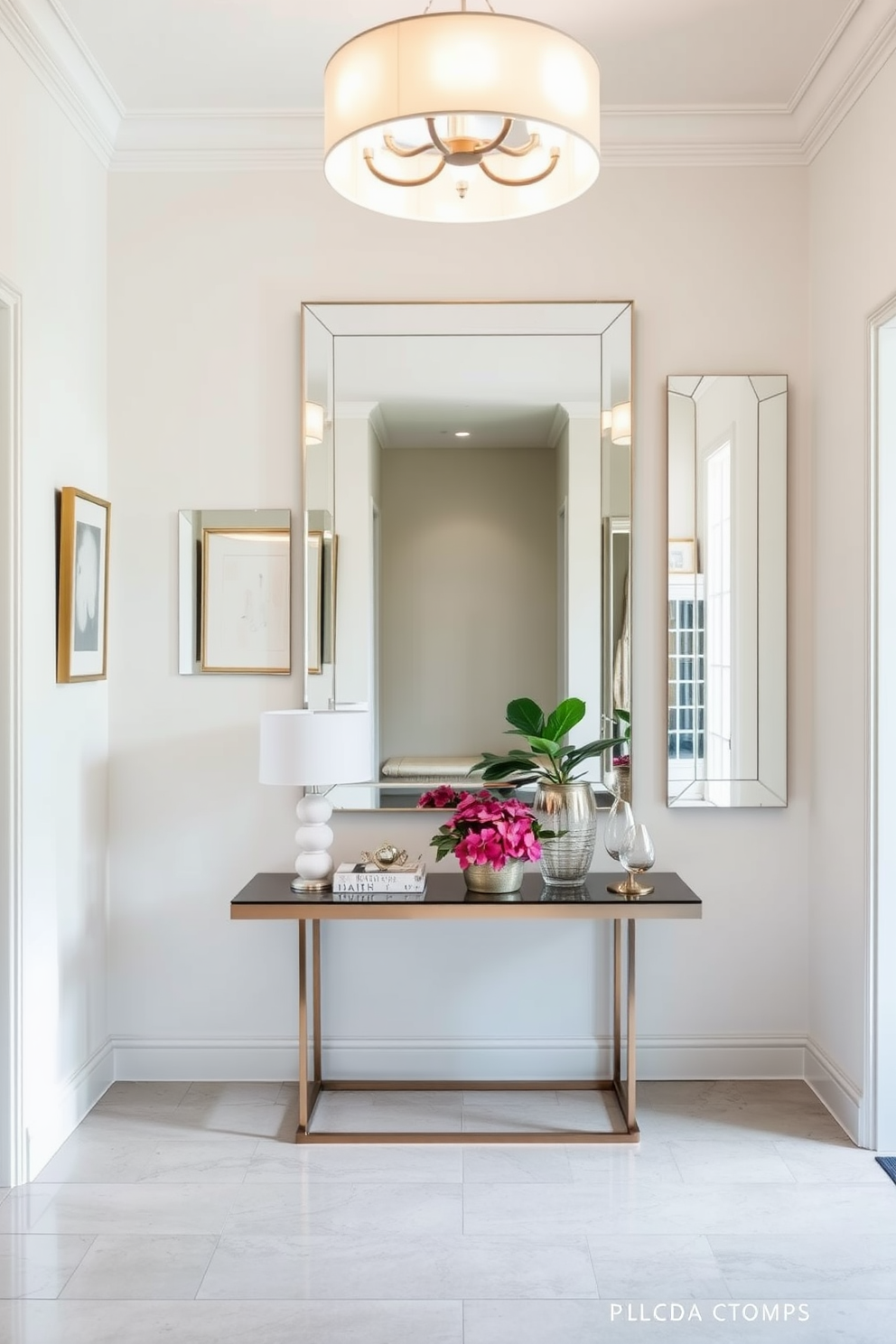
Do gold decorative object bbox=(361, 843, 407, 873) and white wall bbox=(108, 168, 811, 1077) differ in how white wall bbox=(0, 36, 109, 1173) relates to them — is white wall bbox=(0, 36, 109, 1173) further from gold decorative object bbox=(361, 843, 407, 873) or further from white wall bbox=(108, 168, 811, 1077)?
gold decorative object bbox=(361, 843, 407, 873)

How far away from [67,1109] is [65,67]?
285cm

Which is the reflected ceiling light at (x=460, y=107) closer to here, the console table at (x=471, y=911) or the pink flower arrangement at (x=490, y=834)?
the pink flower arrangement at (x=490, y=834)

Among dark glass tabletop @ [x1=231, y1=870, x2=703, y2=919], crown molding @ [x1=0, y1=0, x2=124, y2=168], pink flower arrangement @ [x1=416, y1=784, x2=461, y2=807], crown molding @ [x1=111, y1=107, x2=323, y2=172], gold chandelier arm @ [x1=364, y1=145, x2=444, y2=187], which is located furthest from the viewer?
crown molding @ [x1=111, y1=107, x2=323, y2=172]

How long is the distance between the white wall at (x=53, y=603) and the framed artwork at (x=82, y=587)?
4cm

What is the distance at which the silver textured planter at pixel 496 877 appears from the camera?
2.86 metres

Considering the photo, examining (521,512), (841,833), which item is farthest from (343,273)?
(841,833)

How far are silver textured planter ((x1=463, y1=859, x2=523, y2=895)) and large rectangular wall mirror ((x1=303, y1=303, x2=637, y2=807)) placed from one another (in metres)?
0.44

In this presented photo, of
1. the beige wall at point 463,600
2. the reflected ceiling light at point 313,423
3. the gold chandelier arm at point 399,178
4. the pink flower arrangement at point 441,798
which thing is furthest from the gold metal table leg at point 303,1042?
the gold chandelier arm at point 399,178

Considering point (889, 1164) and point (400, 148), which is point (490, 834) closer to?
point (889, 1164)

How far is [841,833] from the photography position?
297 cm

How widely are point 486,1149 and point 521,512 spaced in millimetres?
1854

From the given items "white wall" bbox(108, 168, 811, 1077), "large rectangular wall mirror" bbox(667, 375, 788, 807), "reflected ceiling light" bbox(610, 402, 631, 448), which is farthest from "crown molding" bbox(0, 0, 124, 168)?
"large rectangular wall mirror" bbox(667, 375, 788, 807)

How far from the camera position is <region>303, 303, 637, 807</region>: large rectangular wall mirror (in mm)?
3221

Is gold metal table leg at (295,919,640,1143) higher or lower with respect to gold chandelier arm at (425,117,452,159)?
lower
